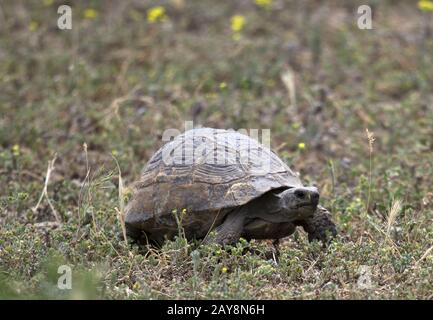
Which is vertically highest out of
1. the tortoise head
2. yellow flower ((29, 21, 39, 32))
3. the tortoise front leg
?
yellow flower ((29, 21, 39, 32))

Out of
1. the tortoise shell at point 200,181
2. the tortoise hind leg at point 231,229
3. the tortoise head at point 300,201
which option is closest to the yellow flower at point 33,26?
the tortoise shell at point 200,181

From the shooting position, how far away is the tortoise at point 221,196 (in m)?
5.11

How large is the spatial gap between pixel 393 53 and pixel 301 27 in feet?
4.33

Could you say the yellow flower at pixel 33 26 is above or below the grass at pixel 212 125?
above

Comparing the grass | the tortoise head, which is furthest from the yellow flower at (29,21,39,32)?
the tortoise head

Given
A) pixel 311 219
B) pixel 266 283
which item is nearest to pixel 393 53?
pixel 311 219

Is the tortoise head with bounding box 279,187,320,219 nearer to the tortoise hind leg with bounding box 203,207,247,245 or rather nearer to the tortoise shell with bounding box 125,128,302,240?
the tortoise shell with bounding box 125,128,302,240

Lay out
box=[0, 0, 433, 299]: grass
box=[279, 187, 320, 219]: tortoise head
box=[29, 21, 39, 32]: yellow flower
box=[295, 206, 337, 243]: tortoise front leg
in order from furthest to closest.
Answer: box=[29, 21, 39, 32]: yellow flower, box=[295, 206, 337, 243]: tortoise front leg, box=[279, 187, 320, 219]: tortoise head, box=[0, 0, 433, 299]: grass

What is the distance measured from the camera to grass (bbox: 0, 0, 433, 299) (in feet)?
16.1

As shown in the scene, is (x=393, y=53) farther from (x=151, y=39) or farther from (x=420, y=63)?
(x=151, y=39)

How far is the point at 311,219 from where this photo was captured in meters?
5.46

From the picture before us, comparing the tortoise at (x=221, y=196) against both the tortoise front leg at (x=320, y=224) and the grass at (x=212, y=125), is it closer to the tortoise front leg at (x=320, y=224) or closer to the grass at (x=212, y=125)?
the tortoise front leg at (x=320, y=224)

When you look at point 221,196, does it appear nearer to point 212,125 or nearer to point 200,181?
point 200,181

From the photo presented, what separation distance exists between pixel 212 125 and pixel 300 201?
3388mm
